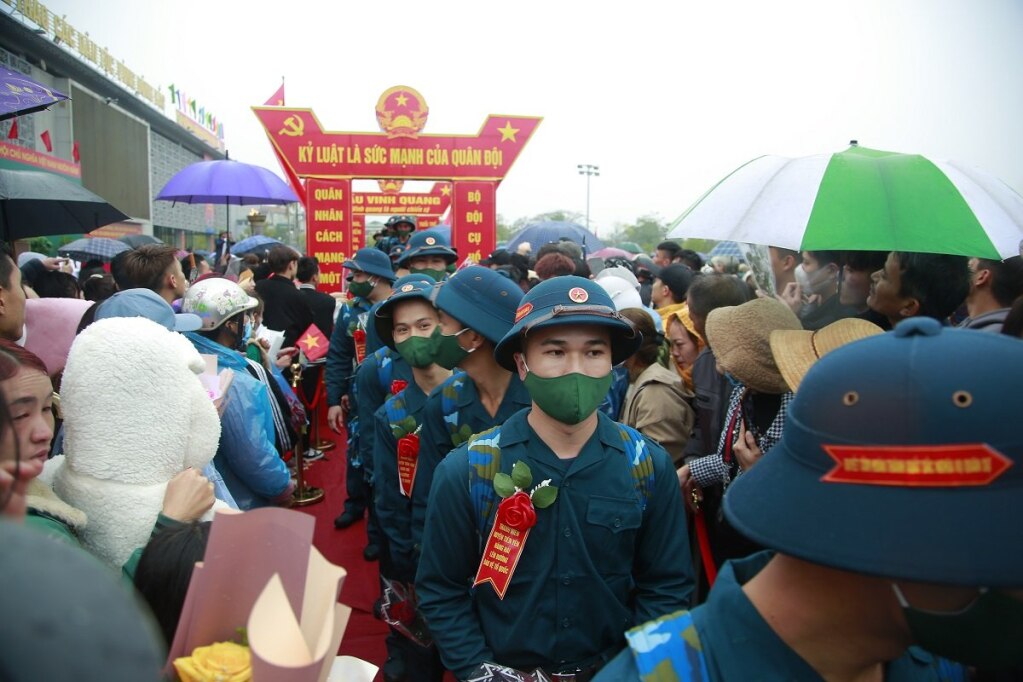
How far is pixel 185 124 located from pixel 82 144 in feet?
61.7

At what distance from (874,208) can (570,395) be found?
1.32 metres

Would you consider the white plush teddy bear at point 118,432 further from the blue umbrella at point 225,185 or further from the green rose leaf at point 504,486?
the blue umbrella at point 225,185

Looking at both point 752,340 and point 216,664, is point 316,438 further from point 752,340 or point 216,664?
point 216,664

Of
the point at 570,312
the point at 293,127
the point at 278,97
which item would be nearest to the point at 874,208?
the point at 570,312

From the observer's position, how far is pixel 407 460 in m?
3.20

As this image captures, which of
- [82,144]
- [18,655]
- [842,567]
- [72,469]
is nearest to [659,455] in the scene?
[842,567]

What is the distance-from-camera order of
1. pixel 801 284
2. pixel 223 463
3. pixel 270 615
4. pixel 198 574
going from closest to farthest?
pixel 270 615 → pixel 198 574 → pixel 223 463 → pixel 801 284

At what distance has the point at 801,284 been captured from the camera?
3.72 meters

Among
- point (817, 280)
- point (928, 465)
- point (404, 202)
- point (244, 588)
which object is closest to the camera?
point (928, 465)

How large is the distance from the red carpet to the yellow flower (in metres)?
2.00

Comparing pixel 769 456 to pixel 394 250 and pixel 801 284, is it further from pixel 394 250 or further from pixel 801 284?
pixel 394 250

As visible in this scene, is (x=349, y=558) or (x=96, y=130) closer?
(x=349, y=558)

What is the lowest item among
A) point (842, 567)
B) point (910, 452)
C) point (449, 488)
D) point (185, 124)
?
point (449, 488)

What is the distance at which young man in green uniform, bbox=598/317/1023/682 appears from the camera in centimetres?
82
